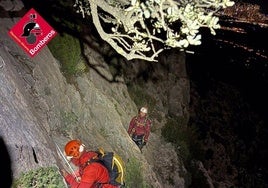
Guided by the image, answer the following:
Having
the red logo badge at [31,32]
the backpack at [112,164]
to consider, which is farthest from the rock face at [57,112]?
the backpack at [112,164]

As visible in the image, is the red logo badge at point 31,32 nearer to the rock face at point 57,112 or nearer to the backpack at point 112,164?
the rock face at point 57,112

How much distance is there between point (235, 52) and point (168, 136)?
22.4m

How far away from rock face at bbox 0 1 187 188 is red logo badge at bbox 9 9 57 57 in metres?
0.23

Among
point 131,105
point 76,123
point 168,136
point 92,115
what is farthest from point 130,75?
point 76,123

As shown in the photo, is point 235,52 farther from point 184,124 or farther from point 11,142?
point 11,142

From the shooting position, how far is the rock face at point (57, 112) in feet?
25.5

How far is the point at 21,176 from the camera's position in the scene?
286 inches

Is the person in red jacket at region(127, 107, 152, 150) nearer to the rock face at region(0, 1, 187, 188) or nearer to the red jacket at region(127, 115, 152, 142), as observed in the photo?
the red jacket at region(127, 115, 152, 142)

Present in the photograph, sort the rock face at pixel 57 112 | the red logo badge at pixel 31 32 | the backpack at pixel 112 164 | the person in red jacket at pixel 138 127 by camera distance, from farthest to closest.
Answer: the person in red jacket at pixel 138 127 < the red logo badge at pixel 31 32 < the backpack at pixel 112 164 < the rock face at pixel 57 112

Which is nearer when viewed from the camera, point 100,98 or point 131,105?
point 100,98

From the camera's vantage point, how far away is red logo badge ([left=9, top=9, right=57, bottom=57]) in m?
10.8

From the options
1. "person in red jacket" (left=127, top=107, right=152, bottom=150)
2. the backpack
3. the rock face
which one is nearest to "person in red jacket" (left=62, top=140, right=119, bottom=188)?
the backpack

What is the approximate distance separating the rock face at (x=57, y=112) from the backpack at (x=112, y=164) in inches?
50.7

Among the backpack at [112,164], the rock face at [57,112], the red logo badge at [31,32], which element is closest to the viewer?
the rock face at [57,112]
